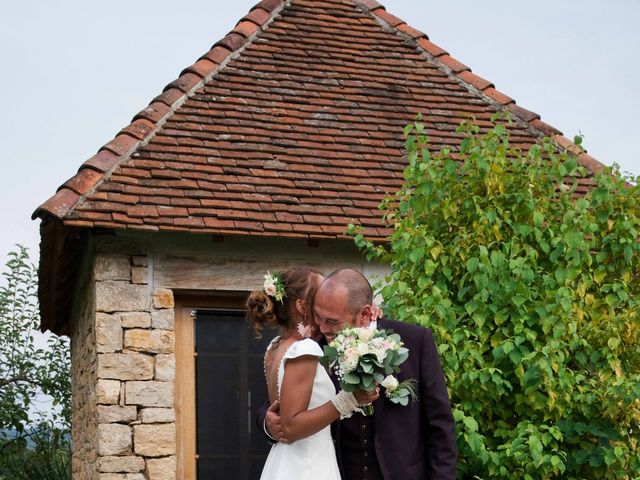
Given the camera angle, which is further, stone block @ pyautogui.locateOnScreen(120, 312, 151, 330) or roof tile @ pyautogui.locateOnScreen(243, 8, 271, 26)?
roof tile @ pyautogui.locateOnScreen(243, 8, 271, 26)

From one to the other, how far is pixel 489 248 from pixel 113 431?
3262 millimetres

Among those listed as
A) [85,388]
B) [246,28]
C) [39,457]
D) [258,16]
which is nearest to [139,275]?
[85,388]

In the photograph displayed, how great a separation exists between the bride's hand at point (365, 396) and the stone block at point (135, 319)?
14.6 feet

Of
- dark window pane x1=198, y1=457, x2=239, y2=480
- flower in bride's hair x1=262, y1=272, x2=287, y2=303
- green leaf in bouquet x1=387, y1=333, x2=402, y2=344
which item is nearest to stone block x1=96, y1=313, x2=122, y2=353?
dark window pane x1=198, y1=457, x2=239, y2=480

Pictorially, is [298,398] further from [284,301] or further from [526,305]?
[526,305]

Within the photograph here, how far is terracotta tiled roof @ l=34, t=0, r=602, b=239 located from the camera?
8680 millimetres

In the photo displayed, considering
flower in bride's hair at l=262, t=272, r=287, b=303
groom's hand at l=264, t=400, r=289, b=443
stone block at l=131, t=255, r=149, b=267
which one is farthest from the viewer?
stone block at l=131, t=255, r=149, b=267

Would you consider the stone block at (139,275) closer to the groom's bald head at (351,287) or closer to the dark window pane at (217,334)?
the dark window pane at (217,334)

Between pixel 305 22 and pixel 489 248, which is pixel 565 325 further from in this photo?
pixel 305 22

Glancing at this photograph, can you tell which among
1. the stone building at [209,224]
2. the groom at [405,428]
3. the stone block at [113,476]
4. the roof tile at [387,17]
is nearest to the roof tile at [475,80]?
the stone building at [209,224]

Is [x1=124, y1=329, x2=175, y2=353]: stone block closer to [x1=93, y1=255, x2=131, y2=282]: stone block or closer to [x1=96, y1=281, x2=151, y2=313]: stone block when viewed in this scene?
[x1=96, y1=281, x2=151, y2=313]: stone block

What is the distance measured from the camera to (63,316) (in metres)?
12.8

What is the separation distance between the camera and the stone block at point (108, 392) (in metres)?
8.38

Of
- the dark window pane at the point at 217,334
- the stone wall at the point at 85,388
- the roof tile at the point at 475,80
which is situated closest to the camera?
the stone wall at the point at 85,388
